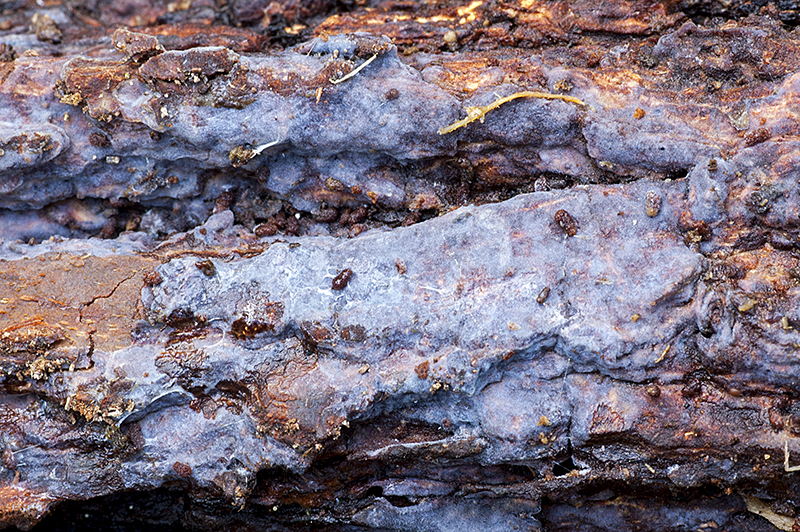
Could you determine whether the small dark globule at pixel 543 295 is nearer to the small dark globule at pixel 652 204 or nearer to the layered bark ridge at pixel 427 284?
the layered bark ridge at pixel 427 284

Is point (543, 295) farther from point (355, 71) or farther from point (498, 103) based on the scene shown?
point (355, 71)

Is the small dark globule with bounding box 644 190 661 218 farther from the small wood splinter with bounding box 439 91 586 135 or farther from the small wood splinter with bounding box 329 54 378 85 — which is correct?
the small wood splinter with bounding box 329 54 378 85

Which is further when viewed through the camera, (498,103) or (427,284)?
(498,103)

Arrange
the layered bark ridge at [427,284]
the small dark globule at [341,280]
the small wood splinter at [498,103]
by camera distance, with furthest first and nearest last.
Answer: the small wood splinter at [498,103] < the small dark globule at [341,280] < the layered bark ridge at [427,284]

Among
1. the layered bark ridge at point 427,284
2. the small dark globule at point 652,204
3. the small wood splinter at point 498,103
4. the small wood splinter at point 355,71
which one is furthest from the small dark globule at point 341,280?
the small dark globule at point 652,204

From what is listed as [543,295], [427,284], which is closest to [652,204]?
[543,295]

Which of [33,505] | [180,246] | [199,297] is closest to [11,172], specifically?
[180,246]
